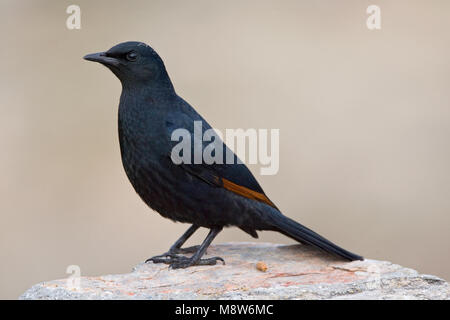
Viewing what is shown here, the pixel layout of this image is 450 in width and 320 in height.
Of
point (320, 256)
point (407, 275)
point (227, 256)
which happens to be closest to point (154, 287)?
point (227, 256)

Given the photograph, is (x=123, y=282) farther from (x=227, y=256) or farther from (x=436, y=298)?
(x=436, y=298)

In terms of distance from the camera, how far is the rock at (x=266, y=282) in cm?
374

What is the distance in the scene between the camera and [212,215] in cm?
434

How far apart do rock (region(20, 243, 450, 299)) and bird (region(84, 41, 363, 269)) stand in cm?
12

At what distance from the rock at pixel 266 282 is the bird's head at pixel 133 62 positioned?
1223 millimetres

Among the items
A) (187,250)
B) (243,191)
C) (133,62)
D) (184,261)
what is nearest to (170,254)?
(187,250)

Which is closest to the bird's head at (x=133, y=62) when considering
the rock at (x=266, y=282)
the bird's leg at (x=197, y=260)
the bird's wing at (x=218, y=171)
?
the bird's wing at (x=218, y=171)

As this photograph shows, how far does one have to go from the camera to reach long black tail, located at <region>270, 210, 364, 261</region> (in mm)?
4406

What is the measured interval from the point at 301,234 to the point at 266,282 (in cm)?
58

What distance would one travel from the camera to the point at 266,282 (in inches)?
158

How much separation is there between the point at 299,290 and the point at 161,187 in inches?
42.3

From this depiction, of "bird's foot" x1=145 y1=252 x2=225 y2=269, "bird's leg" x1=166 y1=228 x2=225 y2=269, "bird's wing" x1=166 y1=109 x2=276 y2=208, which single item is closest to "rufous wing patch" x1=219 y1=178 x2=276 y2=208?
"bird's wing" x1=166 y1=109 x2=276 y2=208

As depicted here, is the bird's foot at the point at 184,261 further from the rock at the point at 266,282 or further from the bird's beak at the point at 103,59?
the bird's beak at the point at 103,59

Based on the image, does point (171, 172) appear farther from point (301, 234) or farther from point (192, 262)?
point (301, 234)
